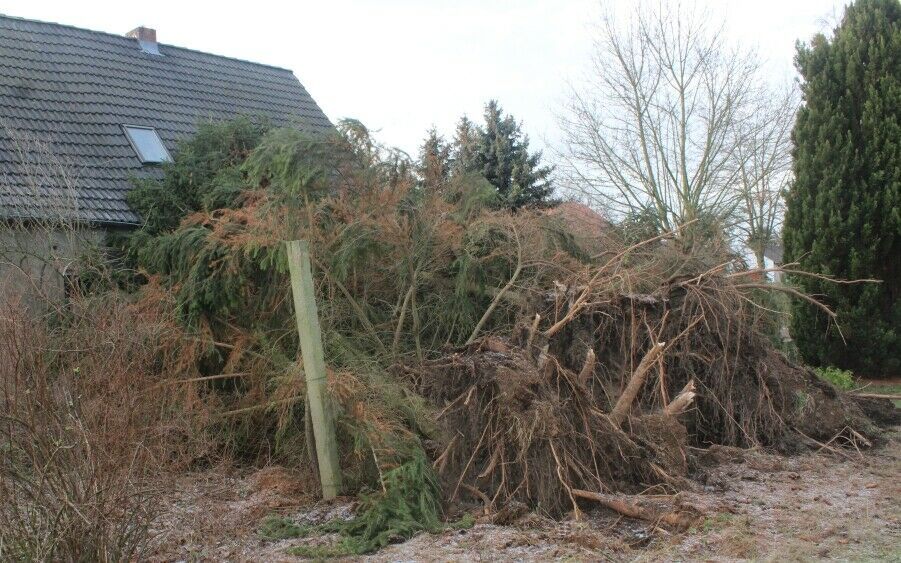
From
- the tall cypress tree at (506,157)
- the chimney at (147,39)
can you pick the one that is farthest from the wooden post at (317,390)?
the tall cypress tree at (506,157)

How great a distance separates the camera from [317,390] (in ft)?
23.0

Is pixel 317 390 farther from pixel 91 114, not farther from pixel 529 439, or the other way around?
pixel 91 114

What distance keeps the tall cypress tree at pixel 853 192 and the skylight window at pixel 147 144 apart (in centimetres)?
1065

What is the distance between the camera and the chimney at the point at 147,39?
1781cm

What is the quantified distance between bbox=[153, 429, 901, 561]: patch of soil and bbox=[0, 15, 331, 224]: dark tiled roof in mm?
5802

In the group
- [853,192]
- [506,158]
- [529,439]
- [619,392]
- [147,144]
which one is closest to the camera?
[529,439]

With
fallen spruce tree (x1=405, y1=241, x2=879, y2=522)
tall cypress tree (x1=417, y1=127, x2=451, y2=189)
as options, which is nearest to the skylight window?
tall cypress tree (x1=417, y1=127, x2=451, y2=189)

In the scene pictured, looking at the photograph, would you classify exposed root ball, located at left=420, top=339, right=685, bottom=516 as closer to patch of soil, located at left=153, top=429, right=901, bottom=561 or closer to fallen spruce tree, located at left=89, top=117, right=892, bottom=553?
fallen spruce tree, located at left=89, top=117, right=892, bottom=553

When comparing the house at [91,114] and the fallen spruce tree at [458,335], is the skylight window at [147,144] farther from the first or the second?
the fallen spruce tree at [458,335]

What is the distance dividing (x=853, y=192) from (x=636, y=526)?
10132mm

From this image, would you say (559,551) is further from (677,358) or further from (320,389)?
(677,358)

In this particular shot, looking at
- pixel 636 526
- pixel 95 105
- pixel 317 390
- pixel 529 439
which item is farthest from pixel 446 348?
pixel 95 105

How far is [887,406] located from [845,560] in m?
5.77

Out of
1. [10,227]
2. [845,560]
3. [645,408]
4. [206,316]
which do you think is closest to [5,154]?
[10,227]
